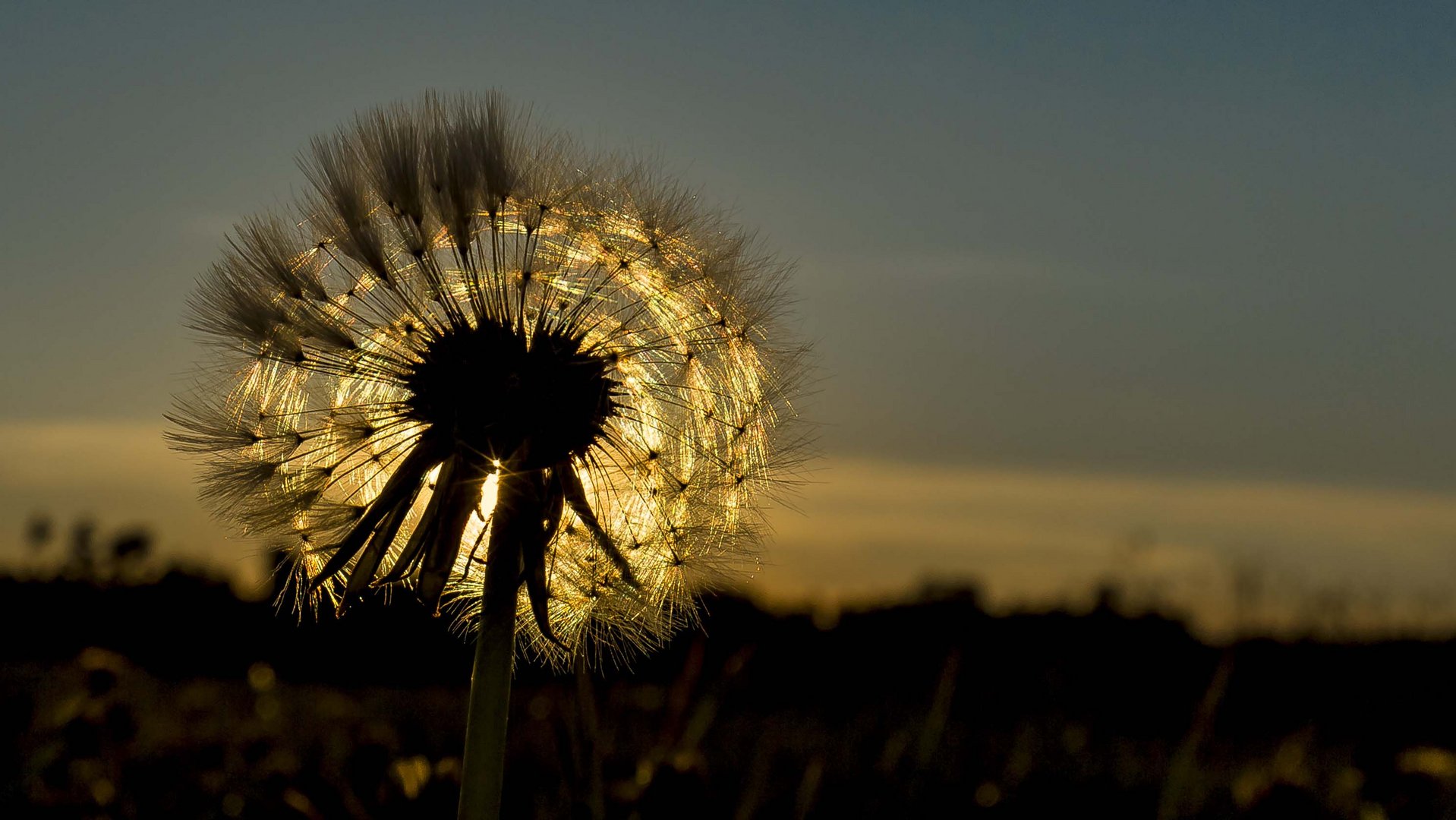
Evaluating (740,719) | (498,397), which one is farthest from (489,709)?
(740,719)

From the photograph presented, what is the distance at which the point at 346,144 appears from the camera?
3.16 metres

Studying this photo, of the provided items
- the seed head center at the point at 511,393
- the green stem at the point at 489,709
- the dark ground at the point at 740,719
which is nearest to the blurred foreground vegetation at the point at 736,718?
the dark ground at the point at 740,719

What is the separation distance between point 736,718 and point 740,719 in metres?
0.09

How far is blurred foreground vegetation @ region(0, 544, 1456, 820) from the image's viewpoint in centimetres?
468

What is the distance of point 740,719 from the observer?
8.59 meters

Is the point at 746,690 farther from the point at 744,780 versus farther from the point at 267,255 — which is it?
the point at 267,255

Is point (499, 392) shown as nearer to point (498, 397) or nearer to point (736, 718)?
point (498, 397)

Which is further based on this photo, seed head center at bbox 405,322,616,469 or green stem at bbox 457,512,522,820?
seed head center at bbox 405,322,616,469

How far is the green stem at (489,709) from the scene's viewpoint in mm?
2646

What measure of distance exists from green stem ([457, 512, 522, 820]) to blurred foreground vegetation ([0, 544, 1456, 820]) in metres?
0.49

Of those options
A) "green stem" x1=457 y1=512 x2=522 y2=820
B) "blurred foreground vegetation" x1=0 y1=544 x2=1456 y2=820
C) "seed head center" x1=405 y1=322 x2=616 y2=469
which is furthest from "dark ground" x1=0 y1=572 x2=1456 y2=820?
"seed head center" x1=405 y1=322 x2=616 y2=469

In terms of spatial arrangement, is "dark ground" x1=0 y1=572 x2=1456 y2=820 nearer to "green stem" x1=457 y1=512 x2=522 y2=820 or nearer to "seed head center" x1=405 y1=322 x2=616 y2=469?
"green stem" x1=457 y1=512 x2=522 y2=820

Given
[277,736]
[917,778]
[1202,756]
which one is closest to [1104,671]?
[1202,756]

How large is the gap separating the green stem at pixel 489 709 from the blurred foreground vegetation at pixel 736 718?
0.49m
